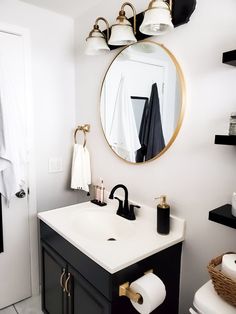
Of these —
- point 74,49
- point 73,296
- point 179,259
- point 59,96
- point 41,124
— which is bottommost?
point 73,296

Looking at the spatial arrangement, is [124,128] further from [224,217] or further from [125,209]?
[224,217]

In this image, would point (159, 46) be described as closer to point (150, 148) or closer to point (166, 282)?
point (150, 148)

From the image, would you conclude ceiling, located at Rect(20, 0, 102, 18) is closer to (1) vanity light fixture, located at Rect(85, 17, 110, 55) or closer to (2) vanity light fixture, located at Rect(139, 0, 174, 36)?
(1) vanity light fixture, located at Rect(85, 17, 110, 55)

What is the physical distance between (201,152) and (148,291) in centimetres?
71

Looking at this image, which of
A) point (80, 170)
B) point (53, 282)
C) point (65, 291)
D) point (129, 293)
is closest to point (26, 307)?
point (53, 282)

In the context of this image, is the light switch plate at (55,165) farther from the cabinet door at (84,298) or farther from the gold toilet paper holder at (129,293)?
the gold toilet paper holder at (129,293)

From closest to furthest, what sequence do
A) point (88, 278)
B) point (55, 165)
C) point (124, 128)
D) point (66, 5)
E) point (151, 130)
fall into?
point (88, 278), point (151, 130), point (124, 128), point (66, 5), point (55, 165)

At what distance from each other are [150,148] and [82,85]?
0.91 m

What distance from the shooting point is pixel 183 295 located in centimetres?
144

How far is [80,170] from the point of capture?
2016 mm

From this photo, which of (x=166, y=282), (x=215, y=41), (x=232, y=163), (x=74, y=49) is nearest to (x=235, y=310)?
(x=166, y=282)

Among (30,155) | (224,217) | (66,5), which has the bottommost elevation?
(224,217)

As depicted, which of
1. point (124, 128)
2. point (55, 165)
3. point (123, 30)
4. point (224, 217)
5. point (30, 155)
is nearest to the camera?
point (224, 217)

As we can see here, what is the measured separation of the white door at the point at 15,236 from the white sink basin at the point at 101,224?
0.55m
